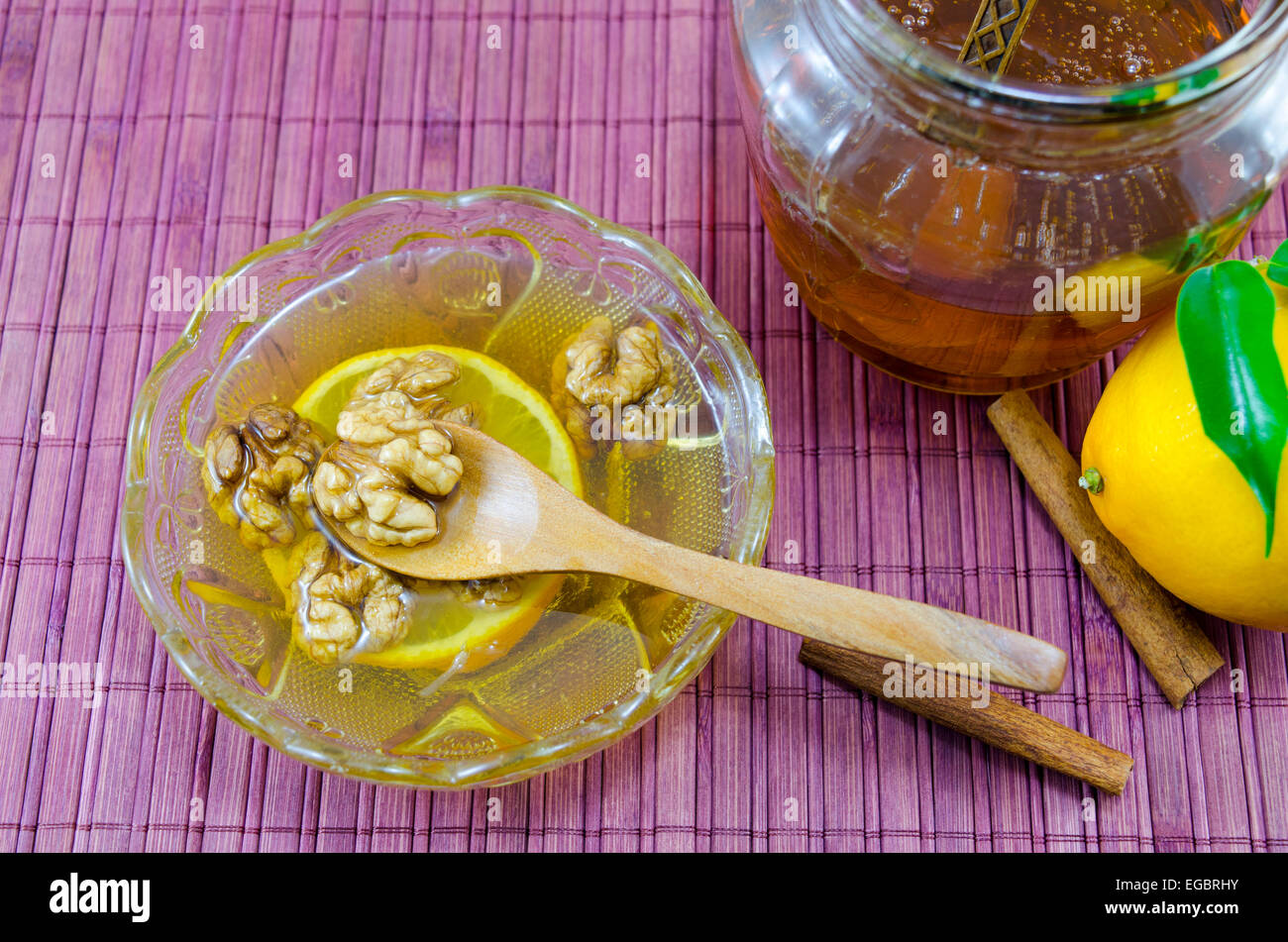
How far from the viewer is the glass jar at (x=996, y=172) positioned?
0.74 metres

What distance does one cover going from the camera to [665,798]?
3.27 feet

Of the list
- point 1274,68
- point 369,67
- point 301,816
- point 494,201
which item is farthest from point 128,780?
point 1274,68

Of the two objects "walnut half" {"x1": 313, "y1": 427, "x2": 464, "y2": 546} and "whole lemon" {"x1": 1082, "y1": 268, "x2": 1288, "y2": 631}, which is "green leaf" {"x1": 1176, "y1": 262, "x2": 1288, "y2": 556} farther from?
"walnut half" {"x1": 313, "y1": 427, "x2": 464, "y2": 546}

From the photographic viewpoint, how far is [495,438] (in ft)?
3.29

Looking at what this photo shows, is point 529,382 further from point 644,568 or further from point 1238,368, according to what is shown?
point 1238,368

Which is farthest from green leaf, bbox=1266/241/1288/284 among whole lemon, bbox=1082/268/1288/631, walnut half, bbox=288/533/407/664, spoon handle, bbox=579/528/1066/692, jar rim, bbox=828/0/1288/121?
walnut half, bbox=288/533/407/664

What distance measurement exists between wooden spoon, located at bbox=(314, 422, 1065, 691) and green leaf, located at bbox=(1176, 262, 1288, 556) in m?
0.21

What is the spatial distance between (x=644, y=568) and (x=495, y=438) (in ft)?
0.70

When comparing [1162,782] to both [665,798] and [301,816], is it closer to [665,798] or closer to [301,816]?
[665,798]

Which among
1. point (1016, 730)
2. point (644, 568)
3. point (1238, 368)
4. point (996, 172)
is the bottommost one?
point (1016, 730)

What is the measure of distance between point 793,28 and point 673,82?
1.24 feet

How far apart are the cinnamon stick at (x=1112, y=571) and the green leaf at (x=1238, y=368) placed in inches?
8.0

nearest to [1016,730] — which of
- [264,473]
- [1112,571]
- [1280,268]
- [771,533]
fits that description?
[1112,571]

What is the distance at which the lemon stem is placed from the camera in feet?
→ 3.10
